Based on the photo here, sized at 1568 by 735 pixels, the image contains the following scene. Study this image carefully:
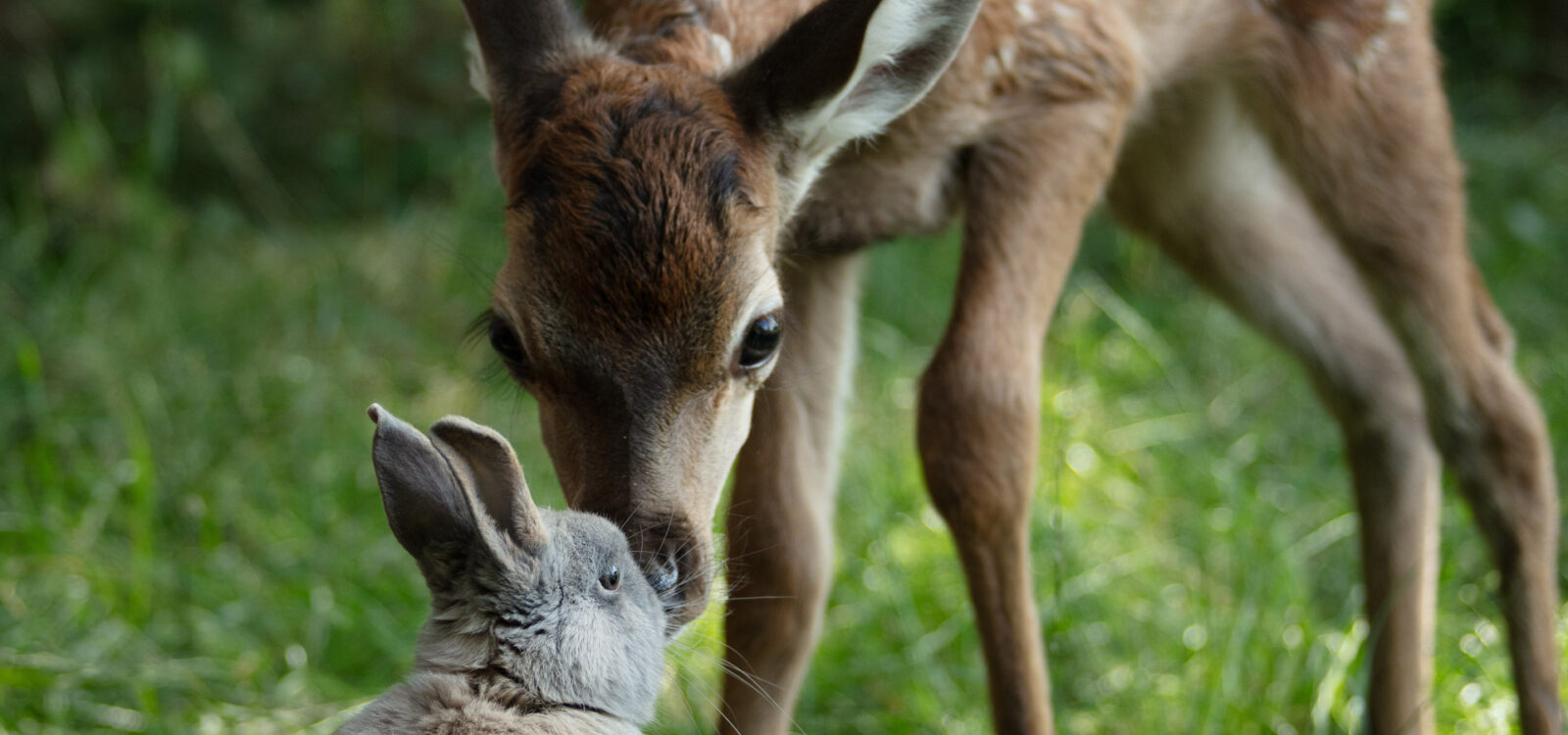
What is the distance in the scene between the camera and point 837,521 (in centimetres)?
456

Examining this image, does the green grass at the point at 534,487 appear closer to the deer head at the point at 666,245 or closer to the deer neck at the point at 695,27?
the deer head at the point at 666,245

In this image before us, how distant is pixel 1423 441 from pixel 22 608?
3.71 meters

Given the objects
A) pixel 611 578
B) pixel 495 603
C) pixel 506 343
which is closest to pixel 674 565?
pixel 611 578

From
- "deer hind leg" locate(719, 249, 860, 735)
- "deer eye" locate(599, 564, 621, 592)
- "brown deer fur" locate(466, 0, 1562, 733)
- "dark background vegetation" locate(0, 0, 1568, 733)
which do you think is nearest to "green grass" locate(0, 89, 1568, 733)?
"dark background vegetation" locate(0, 0, 1568, 733)

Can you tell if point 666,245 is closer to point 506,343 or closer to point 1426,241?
point 506,343

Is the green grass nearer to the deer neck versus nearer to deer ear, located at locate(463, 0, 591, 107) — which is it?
deer ear, located at locate(463, 0, 591, 107)

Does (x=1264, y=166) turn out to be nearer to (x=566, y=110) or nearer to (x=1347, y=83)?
(x=1347, y=83)

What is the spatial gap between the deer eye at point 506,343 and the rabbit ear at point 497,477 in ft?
1.68

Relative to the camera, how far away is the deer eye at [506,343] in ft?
8.70

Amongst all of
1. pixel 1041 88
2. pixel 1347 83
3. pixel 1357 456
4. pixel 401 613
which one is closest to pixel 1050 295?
pixel 1041 88

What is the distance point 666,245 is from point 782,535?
3.15 feet

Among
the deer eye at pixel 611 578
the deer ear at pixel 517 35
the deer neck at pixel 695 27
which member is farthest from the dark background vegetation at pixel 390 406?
the deer neck at pixel 695 27

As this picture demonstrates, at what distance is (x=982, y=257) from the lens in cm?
310

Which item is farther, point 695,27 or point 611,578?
point 695,27
